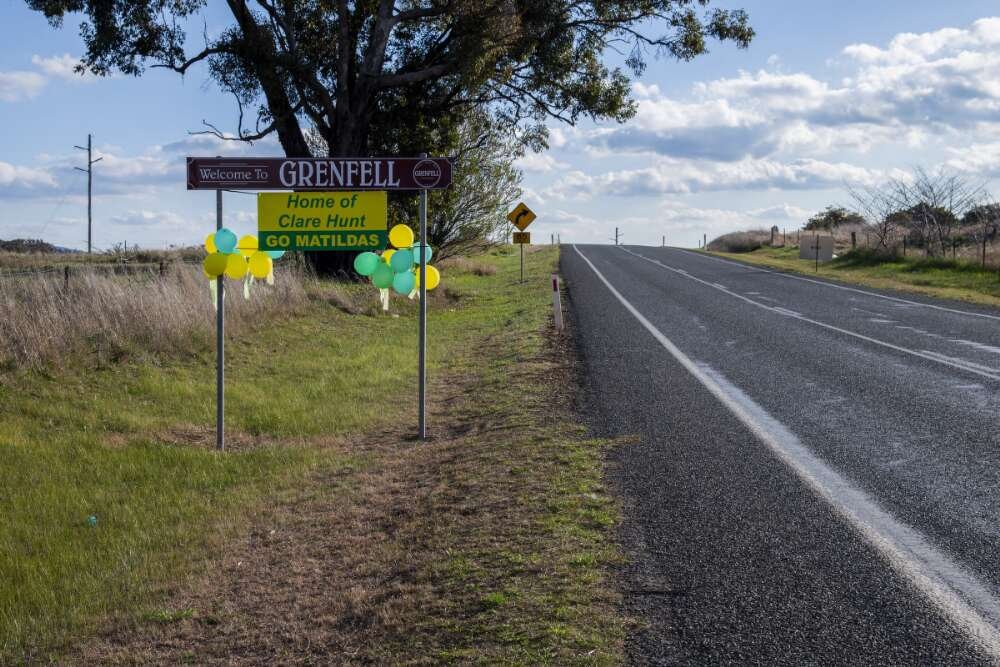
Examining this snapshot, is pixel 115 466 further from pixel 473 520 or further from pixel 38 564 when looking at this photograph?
pixel 473 520

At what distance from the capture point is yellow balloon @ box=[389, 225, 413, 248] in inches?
349

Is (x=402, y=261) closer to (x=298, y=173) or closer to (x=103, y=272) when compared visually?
(x=298, y=173)

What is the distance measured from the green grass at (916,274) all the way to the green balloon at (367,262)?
16962 mm

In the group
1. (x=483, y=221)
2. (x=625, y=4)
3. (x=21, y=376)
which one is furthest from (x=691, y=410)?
(x=483, y=221)

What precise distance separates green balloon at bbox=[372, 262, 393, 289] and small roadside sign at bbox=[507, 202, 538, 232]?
19120mm

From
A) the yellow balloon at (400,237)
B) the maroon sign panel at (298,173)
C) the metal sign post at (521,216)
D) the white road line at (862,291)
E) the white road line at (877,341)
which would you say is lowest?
the white road line at (877,341)

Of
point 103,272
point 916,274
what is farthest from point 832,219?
point 103,272

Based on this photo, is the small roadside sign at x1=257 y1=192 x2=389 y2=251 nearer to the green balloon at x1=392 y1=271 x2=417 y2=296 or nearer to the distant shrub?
the green balloon at x1=392 y1=271 x2=417 y2=296

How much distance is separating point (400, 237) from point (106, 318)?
4.29 meters

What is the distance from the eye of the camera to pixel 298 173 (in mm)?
7840

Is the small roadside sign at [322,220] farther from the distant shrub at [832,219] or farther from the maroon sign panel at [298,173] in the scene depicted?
the distant shrub at [832,219]

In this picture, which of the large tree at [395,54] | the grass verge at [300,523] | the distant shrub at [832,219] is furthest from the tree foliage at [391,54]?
the distant shrub at [832,219]

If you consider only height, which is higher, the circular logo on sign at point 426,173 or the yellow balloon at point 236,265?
the circular logo on sign at point 426,173

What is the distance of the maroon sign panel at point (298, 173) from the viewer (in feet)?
25.6
